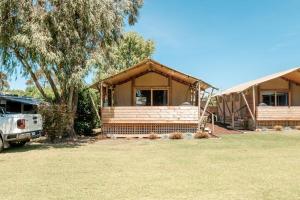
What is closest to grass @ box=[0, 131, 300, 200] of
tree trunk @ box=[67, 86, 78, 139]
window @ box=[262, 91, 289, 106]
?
tree trunk @ box=[67, 86, 78, 139]

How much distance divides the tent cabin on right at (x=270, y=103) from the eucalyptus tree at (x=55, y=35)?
42.4 ft

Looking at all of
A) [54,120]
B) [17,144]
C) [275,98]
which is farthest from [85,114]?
[275,98]

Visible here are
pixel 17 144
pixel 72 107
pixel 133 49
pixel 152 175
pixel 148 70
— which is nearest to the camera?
pixel 152 175

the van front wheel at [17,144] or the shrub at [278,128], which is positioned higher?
the shrub at [278,128]

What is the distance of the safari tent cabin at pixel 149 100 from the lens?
72.1 feet

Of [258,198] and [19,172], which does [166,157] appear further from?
[258,198]

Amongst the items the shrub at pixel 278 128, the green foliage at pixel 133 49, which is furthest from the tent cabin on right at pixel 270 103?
the green foliage at pixel 133 49

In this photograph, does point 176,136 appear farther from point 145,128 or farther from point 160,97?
point 160,97

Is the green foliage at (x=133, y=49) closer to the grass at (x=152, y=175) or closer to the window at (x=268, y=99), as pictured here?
the window at (x=268, y=99)

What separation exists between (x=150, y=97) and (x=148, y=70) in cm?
189

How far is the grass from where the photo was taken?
7395mm

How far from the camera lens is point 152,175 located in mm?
9375

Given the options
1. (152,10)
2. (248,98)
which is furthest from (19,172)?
(248,98)

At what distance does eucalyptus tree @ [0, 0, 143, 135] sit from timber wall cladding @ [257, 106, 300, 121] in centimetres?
1299
